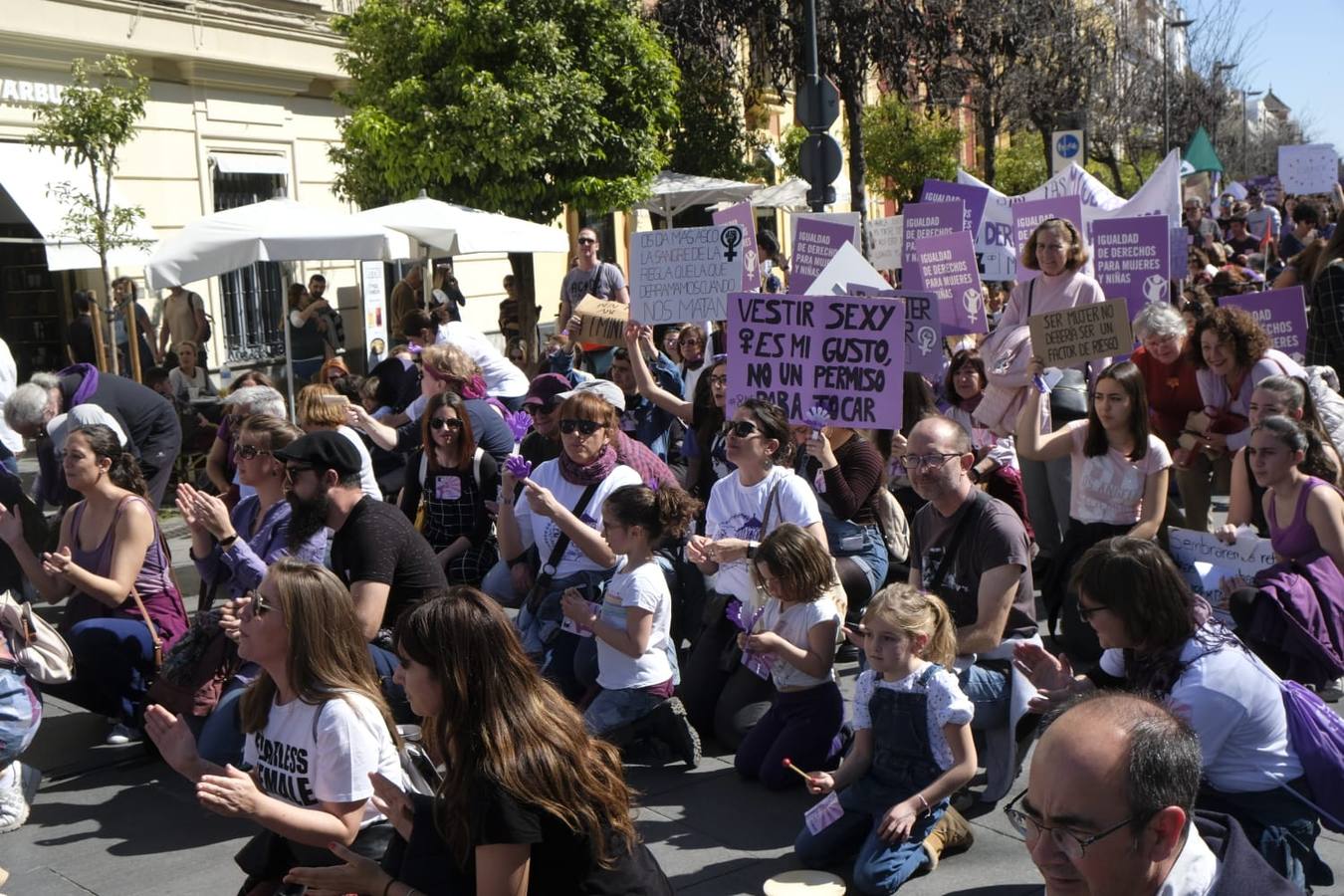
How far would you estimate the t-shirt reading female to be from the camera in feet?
12.5

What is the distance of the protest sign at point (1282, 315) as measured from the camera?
8789mm

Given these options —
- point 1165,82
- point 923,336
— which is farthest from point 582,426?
point 1165,82

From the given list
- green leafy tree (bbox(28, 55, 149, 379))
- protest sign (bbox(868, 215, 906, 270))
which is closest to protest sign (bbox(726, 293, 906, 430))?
protest sign (bbox(868, 215, 906, 270))

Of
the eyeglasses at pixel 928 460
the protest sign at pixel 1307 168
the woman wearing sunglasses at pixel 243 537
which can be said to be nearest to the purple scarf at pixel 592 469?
the woman wearing sunglasses at pixel 243 537

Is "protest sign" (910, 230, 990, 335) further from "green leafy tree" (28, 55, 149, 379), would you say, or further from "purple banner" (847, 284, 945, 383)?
"green leafy tree" (28, 55, 149, 379)

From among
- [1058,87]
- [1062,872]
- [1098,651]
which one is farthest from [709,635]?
[1058,87]

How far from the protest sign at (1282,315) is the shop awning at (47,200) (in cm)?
1091

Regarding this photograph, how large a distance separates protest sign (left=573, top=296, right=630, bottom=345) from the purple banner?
2037mm

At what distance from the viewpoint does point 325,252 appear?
484 inches

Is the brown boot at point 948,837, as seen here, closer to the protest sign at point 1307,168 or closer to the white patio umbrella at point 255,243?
the white patio umbrella at point 255,243

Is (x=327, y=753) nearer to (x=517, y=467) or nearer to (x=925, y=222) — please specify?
(x=517, y=467)

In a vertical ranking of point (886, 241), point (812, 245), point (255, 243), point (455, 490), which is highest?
point (255, 243)

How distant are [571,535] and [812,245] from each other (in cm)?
466

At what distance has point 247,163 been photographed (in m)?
19.7
